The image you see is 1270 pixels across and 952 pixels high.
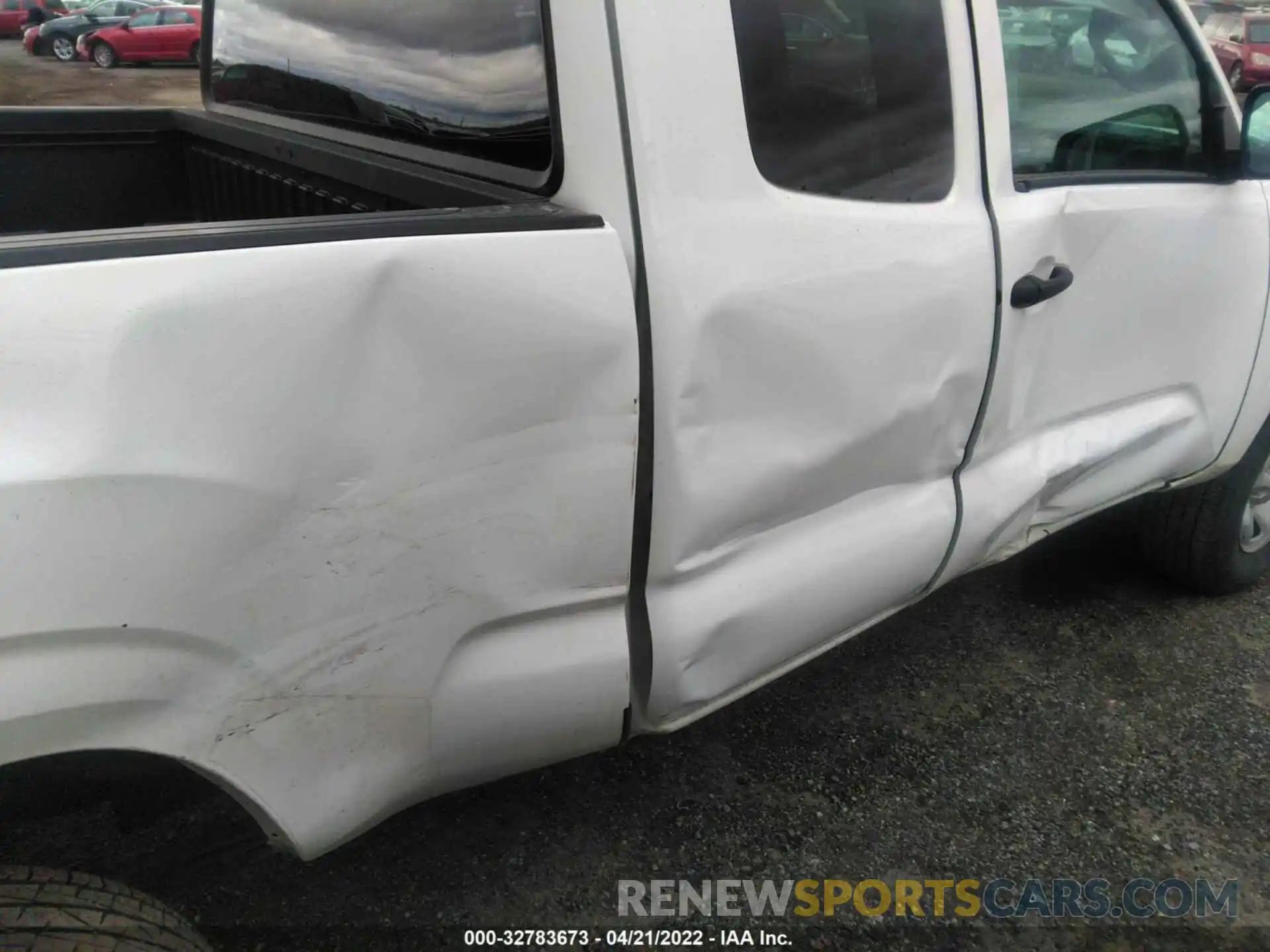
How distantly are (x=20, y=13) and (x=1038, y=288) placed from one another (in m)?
32.2

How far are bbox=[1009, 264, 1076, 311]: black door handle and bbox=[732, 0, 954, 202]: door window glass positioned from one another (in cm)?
26

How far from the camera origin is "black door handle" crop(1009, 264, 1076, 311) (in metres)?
2.01

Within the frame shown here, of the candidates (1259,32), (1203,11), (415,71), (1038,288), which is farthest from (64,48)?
(1038,288)

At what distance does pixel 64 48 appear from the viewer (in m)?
24.1

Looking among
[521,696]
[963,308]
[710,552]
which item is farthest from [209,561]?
[963,308]

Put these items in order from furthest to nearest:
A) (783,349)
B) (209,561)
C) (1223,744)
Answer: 1. (1223,744)
2. (783,349)
3. (209,561)

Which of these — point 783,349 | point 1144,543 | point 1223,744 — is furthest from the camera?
point 1144,543

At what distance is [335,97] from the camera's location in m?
2.21

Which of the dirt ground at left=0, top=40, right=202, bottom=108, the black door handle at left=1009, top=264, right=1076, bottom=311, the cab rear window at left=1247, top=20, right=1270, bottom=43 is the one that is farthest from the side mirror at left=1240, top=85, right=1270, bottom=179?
the cab rear window at left=1247, top=20, right=1270, bottom=43

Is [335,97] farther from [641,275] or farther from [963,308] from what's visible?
[963,308]

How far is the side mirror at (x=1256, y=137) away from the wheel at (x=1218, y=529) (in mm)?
785

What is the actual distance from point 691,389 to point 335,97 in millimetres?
1190

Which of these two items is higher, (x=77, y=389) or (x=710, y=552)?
(x=77, y=389)

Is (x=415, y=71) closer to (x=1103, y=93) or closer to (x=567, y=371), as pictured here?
(x=567, y=371)
